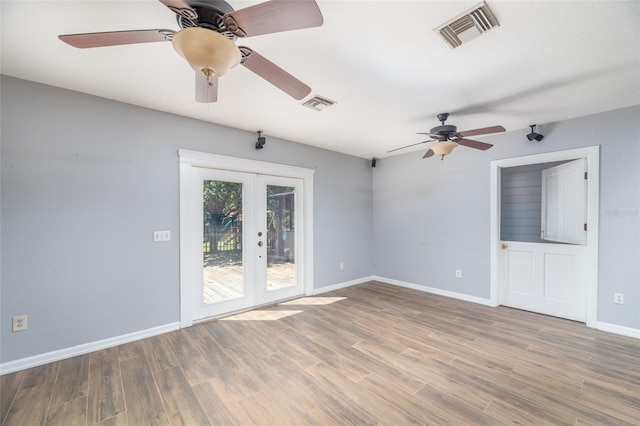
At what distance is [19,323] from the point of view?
2.40m

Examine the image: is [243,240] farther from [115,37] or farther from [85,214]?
[115,37]

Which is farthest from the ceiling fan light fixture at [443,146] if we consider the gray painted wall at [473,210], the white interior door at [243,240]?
the white interior door at [243,240]

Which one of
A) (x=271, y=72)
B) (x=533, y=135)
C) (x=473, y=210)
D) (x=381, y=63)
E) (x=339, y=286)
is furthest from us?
(x=339, y=286)

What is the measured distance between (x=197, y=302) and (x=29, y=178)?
209 cm

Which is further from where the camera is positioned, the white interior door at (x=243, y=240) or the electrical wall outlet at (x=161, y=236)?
the white interior door at (x=243, y=240)

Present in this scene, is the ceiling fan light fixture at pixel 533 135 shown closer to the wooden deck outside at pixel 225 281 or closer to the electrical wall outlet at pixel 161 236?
the wooden deck outside at pixel 225 281

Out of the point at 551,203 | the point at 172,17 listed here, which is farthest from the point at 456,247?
the point at 172,17

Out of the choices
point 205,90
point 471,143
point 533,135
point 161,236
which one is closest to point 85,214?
point 161,236

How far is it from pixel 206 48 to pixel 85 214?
2.45 metres

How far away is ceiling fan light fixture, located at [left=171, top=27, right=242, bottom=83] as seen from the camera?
1.28 m

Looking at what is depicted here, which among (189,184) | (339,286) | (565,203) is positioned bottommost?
(339,286)

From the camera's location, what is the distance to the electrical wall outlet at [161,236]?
311 centimetres

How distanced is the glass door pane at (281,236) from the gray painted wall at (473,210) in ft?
6.77

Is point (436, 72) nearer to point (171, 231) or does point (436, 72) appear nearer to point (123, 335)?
point (171, 231)
